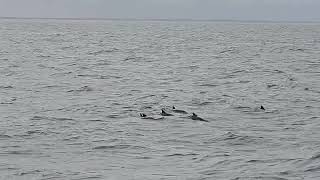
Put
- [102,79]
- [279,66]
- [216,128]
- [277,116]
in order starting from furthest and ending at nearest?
1. [279,66]
2. [102,79]
3. [277,116]
4. [216,128]

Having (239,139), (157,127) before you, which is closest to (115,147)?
(157,127)

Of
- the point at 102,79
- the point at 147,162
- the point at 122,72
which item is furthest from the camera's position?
the point at 122,72

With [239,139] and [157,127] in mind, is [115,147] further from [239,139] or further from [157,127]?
[239,139]

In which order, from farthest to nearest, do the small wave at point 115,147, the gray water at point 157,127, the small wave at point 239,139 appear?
the small wave at point 239,139
the small wave at point 115,147
the gray water at point 157,127

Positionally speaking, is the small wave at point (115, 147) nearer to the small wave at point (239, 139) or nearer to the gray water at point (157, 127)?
the gray water at point (157, 127)

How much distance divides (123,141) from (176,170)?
3988 mm

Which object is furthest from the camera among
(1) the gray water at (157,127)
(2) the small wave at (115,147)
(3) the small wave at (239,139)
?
(3) the small wave at (239,139)

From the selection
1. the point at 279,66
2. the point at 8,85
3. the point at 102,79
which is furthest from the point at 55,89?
the point at 279,66

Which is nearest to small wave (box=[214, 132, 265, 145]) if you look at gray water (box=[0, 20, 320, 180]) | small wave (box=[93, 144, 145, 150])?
gray water (box=[0, 20, 320, 180])

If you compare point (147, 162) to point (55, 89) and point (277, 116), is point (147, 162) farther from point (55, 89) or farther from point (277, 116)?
point (55, 89)

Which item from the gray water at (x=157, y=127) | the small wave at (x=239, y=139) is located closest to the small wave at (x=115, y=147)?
the gray water at (x=157, y=127)

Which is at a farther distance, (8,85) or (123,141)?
(8,85)

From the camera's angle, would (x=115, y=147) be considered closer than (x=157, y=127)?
Yes

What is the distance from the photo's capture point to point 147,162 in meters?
16.0
